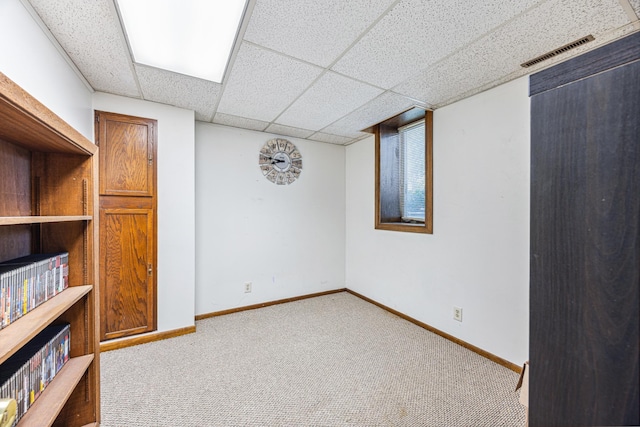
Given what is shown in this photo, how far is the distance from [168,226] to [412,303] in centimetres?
259

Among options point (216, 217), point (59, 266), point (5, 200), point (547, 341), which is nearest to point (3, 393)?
point (59, 266)

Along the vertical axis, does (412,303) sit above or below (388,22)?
below

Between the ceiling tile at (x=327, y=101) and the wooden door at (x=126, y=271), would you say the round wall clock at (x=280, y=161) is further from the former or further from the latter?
the wooden door at (x=126, y=271)

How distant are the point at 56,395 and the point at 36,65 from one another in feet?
5.28

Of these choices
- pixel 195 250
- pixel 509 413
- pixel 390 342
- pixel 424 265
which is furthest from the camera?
pixel 195 250

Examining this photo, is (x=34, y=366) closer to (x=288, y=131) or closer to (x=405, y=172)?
(x=288, y=131)

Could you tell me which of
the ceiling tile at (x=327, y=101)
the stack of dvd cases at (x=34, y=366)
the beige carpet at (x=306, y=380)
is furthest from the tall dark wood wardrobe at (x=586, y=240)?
the ceiling tile at (x=327, y=101)

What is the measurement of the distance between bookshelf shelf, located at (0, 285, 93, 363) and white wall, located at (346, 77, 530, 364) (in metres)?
2.60

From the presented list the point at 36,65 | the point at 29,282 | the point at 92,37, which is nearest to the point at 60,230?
the point at 29,282

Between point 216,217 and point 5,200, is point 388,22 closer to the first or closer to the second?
point 5,200

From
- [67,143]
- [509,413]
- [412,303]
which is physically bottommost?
[509,413]

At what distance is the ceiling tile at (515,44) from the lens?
1265mm

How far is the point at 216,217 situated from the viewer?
3004 mm

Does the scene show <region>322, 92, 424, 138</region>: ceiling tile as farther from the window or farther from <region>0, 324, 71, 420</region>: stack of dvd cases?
<region>0, 324, 71, 420</region>: stack of dvd cases
